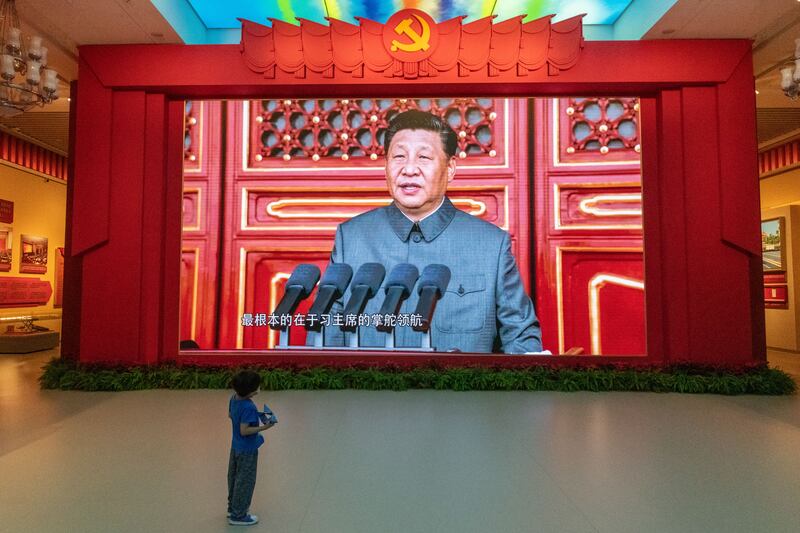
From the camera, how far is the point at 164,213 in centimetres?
573

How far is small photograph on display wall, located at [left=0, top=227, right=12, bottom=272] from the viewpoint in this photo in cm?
866

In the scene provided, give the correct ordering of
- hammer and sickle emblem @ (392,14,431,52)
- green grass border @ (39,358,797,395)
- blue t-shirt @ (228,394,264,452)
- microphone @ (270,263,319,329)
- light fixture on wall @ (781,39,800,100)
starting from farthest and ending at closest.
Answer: microphone @ (270,263,319,329), hammer and sickle emblem @ (392,14,431,52), green grass border @ (39,358,797,395), light fixture on wall @ (781,39,800,100), blue t-shirt @ (228,394,264,452)

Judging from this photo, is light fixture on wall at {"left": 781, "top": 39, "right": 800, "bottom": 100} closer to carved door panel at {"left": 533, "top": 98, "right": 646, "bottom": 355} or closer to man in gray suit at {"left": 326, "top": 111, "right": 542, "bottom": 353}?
carved door panel at {"left": 533, "top": 98, "right": 646, "bottom": 355}

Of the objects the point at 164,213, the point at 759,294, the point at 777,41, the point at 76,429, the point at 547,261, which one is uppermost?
the point at 777,41

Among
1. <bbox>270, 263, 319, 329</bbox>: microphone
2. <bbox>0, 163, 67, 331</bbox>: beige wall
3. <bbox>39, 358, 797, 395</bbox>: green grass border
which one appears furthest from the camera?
<bbox>0, 163, 67, 331</bbox>: beige wall

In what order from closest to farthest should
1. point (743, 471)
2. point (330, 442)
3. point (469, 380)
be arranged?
point (743, 471) < point (330, 442) < point (469, 380)

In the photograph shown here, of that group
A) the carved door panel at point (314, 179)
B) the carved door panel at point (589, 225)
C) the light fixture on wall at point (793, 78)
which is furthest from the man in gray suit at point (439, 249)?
the light fixture on wall at point (793, 78)

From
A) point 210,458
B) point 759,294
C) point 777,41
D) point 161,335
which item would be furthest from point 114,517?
point 777,41

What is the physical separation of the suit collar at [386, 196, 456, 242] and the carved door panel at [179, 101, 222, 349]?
2124mm

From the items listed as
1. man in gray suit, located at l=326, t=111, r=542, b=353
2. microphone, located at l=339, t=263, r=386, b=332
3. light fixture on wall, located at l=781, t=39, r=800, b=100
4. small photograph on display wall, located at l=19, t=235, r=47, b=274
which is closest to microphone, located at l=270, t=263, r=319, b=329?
man in gray suit, located at l=326, t=111, r=542, b=353

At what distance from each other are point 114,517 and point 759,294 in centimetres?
632

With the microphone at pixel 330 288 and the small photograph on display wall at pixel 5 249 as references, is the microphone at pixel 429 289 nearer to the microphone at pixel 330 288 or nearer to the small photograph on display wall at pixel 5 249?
the microphone at pixel 330 288

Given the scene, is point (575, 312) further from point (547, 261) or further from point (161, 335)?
point (161, 335)

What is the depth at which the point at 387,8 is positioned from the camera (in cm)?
579
